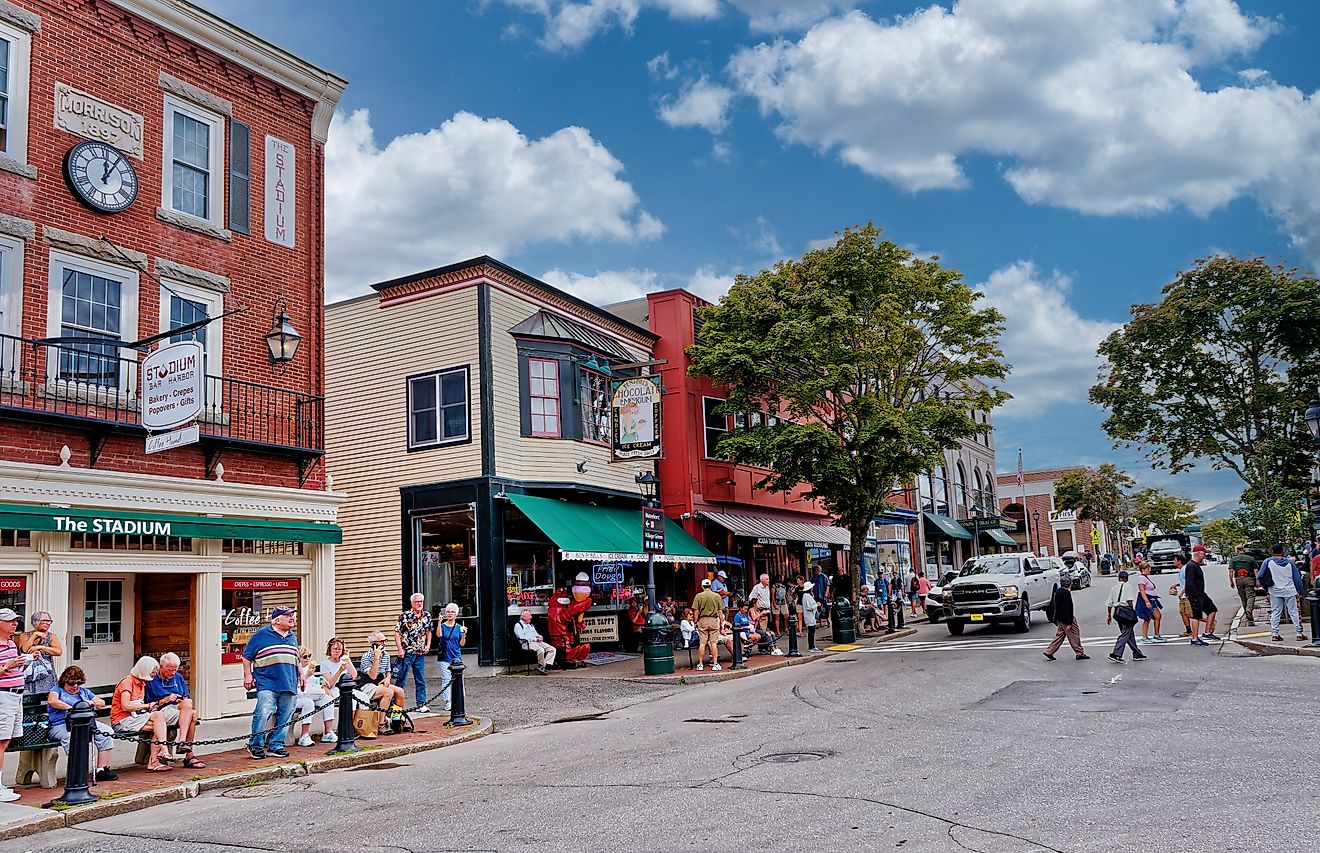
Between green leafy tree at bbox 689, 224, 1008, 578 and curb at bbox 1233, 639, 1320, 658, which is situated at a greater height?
green leafy tree at bbox 689, 224, 1008, 578

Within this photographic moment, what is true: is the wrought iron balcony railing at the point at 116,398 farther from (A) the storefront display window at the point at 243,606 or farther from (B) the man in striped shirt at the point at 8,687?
(B) the man in striped shirt at the point at 8,687

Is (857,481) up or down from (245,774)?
up

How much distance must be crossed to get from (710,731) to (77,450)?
28.4ft

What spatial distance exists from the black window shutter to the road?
29.5ft

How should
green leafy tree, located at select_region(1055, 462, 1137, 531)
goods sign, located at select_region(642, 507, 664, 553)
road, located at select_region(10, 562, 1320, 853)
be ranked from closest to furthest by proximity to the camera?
road, located at select_region(10, 562, 1320, 853) → goods sign, located at select_region(642, 507, 664, 553) → green leafy tree, located at select_region(1055, 462, 1137, 531)

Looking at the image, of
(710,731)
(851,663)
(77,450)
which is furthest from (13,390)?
(851,663)

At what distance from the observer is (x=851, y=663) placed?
19.7 metres

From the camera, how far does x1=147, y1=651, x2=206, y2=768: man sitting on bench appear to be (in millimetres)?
11352

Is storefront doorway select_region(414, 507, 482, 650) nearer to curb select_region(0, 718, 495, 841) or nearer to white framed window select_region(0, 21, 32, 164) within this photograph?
curb select_region(0, 718, 495, 841)

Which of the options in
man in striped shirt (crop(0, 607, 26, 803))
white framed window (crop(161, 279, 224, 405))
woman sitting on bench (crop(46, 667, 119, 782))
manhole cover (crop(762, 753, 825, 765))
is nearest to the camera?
manhole cover (crop(762, 753, 825, 765))

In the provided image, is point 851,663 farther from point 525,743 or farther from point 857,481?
point 525,743

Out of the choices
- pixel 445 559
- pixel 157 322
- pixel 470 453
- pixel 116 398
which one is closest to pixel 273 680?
pixel 116 398

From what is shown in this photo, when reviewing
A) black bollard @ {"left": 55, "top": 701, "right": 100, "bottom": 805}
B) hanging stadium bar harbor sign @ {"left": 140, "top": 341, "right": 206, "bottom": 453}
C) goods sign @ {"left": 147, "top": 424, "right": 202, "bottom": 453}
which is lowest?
black bollard @ {"left": 55, "top": 701, "right": 100, "bottom": 805}

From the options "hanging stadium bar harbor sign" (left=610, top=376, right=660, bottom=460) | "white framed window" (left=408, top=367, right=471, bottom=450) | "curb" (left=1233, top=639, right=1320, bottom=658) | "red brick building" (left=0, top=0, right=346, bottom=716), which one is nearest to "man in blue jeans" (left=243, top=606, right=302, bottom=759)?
"red brick building" (left=0, top=0, right=346, bottom=716)
